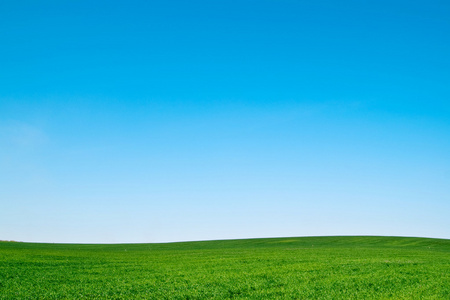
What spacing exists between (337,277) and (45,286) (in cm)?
1400

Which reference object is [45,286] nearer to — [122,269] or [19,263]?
[122,269]

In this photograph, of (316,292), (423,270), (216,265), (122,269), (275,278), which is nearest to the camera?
A: (316,292)

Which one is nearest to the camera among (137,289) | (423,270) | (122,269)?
(137,289)

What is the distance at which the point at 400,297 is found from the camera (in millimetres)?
13984

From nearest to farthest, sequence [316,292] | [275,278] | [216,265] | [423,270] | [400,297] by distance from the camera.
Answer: [400,297], [316,292], [275,278], [423,270], [216,265]

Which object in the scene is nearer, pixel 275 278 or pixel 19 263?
pixel 275 278

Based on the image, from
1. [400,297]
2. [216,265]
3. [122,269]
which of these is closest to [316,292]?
[400,297]

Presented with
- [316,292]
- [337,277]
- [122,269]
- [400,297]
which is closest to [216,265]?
[122,269]

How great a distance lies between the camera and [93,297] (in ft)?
48.1

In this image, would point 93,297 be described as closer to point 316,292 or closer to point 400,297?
point 316,292

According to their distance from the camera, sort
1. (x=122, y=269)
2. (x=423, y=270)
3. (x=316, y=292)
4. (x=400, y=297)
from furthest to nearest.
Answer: (x=122, y=269) → (x=423, y=270) → (x=316, y=292) → (x=400, y=297)

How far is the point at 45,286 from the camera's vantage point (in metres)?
16.8

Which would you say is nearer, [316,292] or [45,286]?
[316,292]

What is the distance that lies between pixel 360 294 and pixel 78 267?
1839cm
